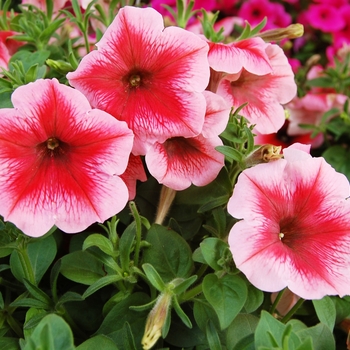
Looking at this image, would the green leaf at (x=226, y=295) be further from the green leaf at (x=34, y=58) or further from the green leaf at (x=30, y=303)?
the green leaf at (x=34, y=58)

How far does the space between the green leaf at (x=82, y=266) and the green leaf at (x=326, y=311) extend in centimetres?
36

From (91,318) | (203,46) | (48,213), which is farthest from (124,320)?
(203,46)

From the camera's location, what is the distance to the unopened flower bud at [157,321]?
0.64 metres

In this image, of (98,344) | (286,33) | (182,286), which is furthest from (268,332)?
(286,33)

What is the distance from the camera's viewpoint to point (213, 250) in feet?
2.40

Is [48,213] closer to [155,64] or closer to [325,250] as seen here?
[155,64]

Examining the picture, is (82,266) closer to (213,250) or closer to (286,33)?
(213,250)

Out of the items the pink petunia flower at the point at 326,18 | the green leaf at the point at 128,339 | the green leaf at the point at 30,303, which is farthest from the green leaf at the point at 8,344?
the pink petunia flower at the point at 326,18

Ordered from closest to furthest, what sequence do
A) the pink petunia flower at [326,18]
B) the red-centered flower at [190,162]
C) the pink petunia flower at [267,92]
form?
the red-centered flower at [190,162] → the pink petunia flower at [267,92] → the pink petunia flower at [326,18]

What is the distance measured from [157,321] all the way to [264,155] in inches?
11.7

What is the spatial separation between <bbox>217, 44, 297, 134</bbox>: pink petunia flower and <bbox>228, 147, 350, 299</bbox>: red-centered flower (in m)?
0.20

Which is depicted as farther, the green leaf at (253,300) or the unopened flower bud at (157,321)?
the green leaf at (253,300)

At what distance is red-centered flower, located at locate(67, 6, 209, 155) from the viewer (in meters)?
0.75

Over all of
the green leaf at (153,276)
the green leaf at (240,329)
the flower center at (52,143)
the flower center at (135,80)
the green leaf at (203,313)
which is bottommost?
the green leaf at (240,329)
